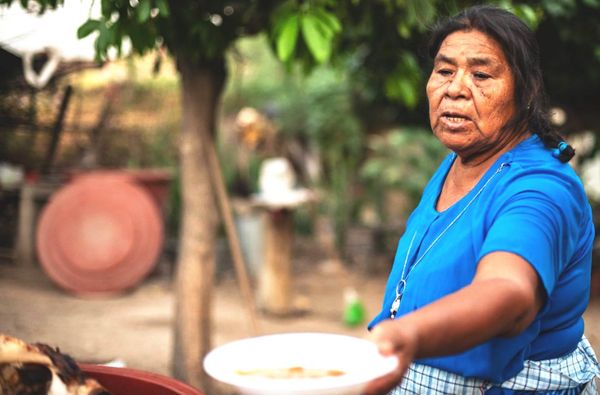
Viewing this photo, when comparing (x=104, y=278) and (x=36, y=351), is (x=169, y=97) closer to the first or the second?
(x=104, y=278)

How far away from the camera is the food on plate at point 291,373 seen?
117 cm

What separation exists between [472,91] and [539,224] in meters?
0.40

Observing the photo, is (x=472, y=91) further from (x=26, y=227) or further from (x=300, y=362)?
(x=26, y=227)

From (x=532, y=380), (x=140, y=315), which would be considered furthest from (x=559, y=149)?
(x=140, y=315)

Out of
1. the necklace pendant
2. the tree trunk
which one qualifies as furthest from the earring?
the tree trunk

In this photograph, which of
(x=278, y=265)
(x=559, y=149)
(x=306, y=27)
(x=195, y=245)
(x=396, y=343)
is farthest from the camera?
(x=278, y=265)

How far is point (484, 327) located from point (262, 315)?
5.12 metres

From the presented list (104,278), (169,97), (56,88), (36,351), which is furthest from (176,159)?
(36,351)

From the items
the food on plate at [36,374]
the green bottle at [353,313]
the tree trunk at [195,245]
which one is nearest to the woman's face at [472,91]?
the food on plate at [36,374]

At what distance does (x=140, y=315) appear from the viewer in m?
5.94

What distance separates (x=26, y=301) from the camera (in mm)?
6070

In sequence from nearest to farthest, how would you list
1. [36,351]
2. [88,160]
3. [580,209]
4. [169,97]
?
[580,209] → [36,351] → [88,160] → [169,97]

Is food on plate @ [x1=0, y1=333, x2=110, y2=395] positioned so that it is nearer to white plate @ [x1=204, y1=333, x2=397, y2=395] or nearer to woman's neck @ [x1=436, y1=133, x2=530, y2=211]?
white plate @ [x1=204, y1=333, x2=397, y2=395]

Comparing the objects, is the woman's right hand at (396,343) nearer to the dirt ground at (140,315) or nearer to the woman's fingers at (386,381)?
the woman's fingers at (386,381)
